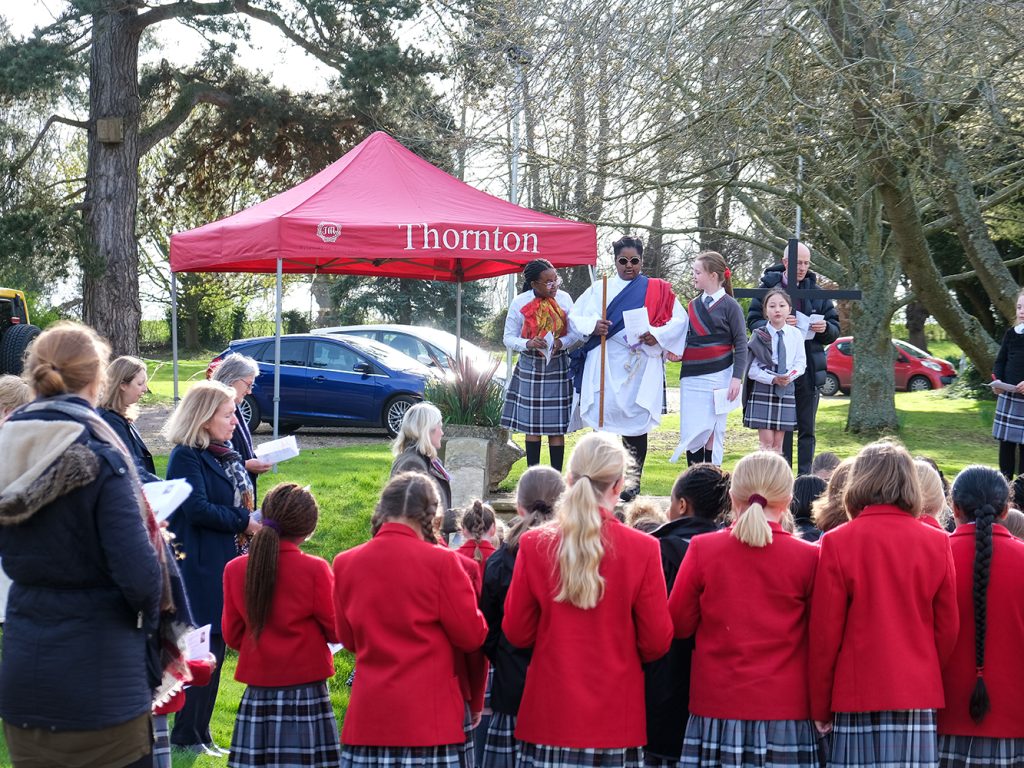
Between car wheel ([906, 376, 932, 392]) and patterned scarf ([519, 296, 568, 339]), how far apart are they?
21741 mm

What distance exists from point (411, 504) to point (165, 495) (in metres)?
0.97

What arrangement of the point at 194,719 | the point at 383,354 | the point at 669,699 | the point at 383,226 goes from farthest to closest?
the point at 383,354 < the point at 383,226 < the point at 194,719 < the point at 669,699

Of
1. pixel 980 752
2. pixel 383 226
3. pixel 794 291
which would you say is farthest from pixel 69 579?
pixel 383 226

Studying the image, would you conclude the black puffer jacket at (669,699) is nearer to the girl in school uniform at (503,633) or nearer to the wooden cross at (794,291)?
the girl in school uniform at (503,633)

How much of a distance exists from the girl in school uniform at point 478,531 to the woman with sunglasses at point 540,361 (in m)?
3.43

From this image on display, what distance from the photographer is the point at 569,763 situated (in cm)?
338

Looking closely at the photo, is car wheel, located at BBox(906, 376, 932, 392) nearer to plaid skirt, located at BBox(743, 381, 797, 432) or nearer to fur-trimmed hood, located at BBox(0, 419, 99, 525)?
plaid skirt, located at BBox(743, 381, 797, 432)

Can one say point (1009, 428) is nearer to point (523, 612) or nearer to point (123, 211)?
point (523, 612)

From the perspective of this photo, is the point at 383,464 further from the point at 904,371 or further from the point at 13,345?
the point at 904,371

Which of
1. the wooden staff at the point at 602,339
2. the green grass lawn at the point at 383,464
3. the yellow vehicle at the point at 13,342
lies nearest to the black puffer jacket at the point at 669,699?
the green grass lawn at the point at 383,464

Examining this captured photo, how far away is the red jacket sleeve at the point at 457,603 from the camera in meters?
3.42

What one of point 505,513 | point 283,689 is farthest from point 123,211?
point 283,689

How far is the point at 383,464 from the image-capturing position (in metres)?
12.1

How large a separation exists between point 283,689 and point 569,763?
3.72 ft
